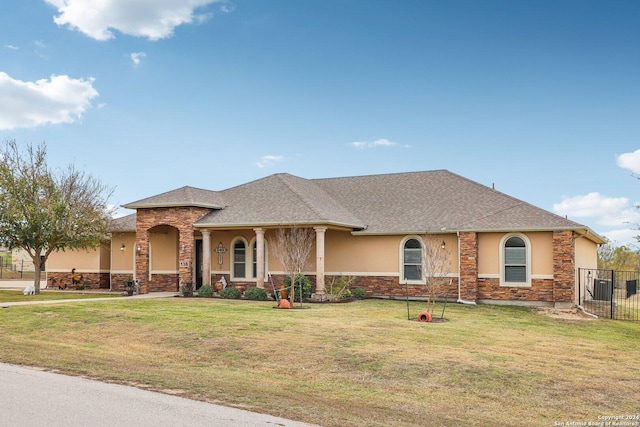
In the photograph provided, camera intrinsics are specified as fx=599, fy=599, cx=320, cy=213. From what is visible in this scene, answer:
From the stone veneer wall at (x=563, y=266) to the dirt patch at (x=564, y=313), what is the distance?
1.46 feet

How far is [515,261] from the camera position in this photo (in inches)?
918

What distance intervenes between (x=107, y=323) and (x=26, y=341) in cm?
248

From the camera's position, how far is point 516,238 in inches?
917

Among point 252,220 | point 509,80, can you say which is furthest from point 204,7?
point 509,80

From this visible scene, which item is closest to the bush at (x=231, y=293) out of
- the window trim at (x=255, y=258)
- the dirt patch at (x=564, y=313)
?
the window trim at (x=255, y=258)

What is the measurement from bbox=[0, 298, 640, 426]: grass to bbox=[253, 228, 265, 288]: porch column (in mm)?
5529

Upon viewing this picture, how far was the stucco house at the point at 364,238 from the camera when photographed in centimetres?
2306

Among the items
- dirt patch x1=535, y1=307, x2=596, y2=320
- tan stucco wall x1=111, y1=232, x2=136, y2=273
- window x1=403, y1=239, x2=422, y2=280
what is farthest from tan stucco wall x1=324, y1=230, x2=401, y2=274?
tan stucco wall x1=111, y1=232, x2=136, y2=273

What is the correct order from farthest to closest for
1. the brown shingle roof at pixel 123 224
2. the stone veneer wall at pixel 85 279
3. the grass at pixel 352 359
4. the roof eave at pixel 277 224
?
the stone veneer wall at pixel 85 279 < the brown shingle roof at pixel 123 224 < the roof eave at pixel 277 224 < the grass at pixel 352 359

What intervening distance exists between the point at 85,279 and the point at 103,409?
2544 cm

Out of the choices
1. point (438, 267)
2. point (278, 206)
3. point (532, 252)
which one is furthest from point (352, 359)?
point (278, 206)

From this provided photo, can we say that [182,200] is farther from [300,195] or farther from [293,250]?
[293,250]

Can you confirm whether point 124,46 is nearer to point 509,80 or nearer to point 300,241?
point 300,241

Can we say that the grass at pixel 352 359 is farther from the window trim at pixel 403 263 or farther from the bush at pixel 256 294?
the window trim at pixel 403 263
